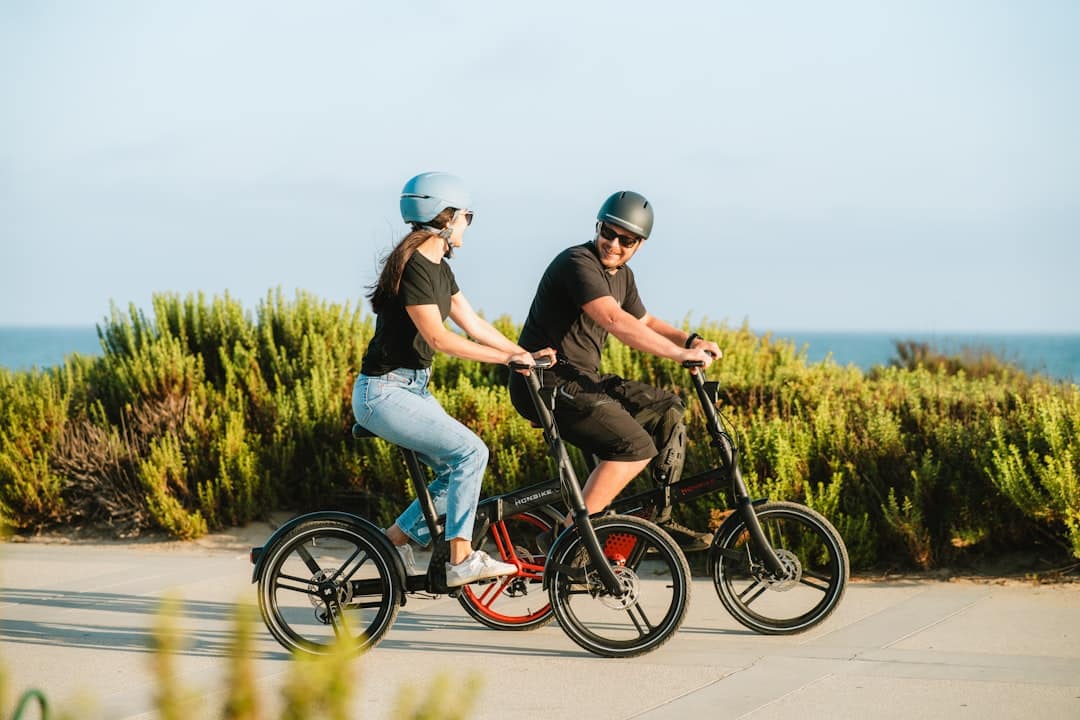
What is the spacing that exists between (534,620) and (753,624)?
108 centimetres

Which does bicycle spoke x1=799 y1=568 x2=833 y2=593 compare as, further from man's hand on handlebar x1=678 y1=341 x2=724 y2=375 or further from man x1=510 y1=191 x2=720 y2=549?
man's hand on handlebar x1=678 y1=341 x2=724 y2=375

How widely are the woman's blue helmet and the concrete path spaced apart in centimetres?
184

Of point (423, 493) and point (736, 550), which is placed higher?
point (423, 493)

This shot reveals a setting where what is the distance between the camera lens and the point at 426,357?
5512 millimetres

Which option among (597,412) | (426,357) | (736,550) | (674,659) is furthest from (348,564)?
(736,550)

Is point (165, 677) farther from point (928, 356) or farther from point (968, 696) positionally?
point (928, 356)

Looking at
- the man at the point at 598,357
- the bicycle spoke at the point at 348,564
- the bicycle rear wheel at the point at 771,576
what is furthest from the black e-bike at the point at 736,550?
the bicycle spoke at the point at 348,564

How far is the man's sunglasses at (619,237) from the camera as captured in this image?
230 inches

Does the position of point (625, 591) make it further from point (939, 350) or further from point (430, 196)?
point (939, 350)

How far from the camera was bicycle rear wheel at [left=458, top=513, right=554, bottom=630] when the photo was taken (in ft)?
19.1

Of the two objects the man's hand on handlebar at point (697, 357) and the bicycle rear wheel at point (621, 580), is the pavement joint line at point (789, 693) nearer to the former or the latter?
the bicycle rear wheel at point (621, 580)

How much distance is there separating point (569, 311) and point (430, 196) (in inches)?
37.7

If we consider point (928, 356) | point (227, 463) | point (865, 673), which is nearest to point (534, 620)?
point (865, 673)

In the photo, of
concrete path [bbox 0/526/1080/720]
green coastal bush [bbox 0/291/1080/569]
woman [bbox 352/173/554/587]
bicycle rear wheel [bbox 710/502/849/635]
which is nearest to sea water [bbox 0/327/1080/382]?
green coastal bush [bbox 0/291/1080/569]
